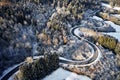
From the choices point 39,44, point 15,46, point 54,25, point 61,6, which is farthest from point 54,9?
point 15,46

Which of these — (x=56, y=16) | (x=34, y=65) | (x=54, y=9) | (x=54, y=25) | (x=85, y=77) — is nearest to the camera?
(x=34, y=65)

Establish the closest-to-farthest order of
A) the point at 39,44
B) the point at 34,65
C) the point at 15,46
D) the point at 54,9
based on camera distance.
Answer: the point at 34,65, the point at 15,46, the point at 39,44, the point at 54,9

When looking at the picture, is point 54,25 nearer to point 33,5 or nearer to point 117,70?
point 33,5

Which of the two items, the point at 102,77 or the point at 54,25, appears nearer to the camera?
the point at 102,77

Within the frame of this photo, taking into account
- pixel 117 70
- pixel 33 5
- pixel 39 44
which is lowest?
pixel 117 70

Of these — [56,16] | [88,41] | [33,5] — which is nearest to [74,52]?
[88,41]

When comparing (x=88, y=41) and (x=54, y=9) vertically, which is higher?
(x=54, y=9)
